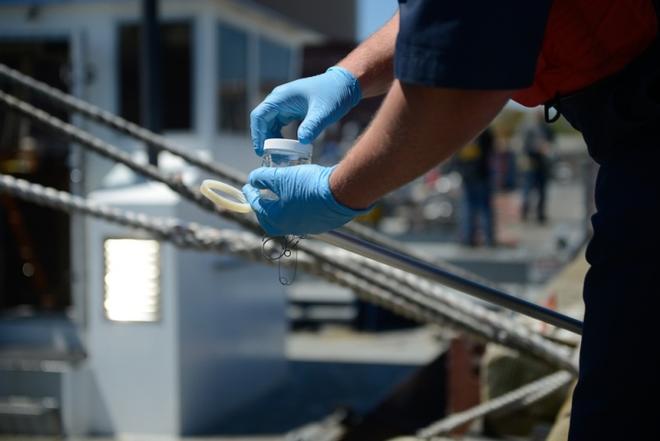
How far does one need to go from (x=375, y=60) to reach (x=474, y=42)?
0.52m

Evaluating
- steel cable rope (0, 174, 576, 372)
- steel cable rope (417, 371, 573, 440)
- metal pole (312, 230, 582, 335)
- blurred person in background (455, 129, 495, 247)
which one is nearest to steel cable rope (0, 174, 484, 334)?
steel cable rope (0, 174, 576, 372)

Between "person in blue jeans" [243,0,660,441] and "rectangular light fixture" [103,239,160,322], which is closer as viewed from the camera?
"person in blue jeans" [243,0,660,441]

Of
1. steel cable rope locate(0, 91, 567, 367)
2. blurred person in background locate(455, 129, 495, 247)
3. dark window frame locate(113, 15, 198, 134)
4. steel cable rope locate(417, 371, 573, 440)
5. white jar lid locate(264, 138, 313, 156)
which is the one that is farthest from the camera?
blurred person in background locate(455, 129, 495, 247)

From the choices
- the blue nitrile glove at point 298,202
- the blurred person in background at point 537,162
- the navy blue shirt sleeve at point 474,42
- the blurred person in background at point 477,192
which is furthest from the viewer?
the blurred person in background at point 537,162

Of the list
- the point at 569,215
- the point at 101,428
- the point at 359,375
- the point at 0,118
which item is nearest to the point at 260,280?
the point at 359,375

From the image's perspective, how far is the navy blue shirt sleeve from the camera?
1.10m

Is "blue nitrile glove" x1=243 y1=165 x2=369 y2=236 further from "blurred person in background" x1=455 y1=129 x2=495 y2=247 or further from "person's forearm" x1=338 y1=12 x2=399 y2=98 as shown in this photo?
"blurred person in background" x1=455 y1=129 x2=495 y2=247

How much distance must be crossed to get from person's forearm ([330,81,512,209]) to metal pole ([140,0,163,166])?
163 inches

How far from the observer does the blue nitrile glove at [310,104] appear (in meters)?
1.55

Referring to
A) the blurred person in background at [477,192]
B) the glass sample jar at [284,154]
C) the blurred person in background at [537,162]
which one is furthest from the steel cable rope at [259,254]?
the blurred person in background at [537,162]

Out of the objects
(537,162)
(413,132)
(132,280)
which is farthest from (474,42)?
(537,162)

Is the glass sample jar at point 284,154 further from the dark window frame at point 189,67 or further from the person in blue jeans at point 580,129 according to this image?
the dark window frame at point 189,67

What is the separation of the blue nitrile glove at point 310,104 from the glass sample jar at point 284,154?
5cm

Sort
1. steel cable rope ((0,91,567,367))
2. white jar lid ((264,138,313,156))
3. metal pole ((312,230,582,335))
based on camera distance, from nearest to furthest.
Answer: white jar lid ((264,138,313,156)) → metal pole ((312,230,582,335)) → steel cable rope ((0,91,567,367))
